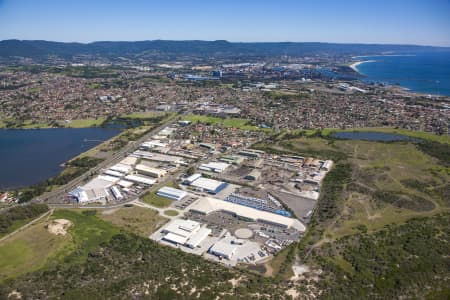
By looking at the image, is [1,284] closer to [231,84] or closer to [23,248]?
[23,248]

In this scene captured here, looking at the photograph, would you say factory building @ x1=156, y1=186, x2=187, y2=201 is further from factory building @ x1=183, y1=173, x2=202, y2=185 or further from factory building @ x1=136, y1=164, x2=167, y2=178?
factory building @ x1=136, y1=164, x2=167, y2=178

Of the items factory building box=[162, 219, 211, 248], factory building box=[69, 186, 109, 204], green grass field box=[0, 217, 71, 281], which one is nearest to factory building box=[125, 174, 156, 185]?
factory building box=[69, 186, 109, 204]

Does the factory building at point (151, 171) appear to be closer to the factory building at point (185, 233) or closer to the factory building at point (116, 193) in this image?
the factory building at point (116, 193)

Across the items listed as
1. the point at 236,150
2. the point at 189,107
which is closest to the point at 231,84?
the point at 189,107

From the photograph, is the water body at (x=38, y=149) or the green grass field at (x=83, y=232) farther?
the water body at (x=38, y=149)

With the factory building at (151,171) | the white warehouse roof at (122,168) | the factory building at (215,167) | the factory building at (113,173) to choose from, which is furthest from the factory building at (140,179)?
the factory building at (215,167)

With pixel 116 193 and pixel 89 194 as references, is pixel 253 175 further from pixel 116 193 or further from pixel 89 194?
pixel 89 194
